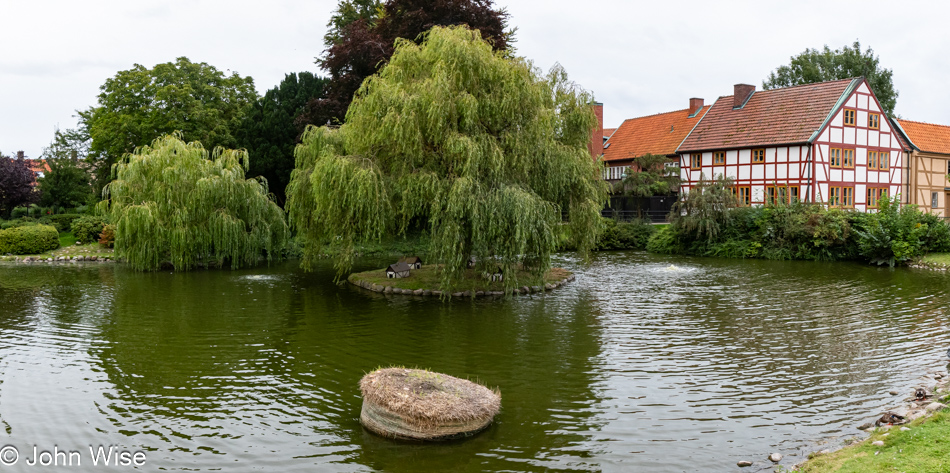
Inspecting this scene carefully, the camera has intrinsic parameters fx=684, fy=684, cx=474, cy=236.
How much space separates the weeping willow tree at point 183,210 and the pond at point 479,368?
11.9ft

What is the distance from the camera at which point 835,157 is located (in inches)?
1409

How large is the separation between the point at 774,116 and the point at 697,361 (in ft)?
98.5

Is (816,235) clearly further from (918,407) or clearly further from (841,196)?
(918,407)

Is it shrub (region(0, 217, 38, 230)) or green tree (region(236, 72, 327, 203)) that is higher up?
green tree (region(236, 72, 327, 203))

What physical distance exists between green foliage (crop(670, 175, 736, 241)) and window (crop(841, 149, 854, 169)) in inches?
Result: 344

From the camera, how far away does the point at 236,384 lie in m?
10.1

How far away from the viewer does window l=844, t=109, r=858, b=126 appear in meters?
35.8

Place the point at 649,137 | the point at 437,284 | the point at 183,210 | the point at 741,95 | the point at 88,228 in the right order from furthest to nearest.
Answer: the point at 649,137
the point at 741,95
the point at 88,228
the point at 183,210
the point at 437,284

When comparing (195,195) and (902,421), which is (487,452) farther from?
(195,195)

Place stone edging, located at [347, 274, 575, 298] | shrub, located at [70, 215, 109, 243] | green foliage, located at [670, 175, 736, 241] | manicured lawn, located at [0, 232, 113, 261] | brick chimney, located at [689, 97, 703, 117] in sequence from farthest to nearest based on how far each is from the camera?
brick chimney, located at [689, 97, 703, 117], shrub, located at [70, 215, 109, 243], green foliage, located at [670, 175, 736, 241], manicured lawn, located at [0, 232, 113, 261], stone edging, located at [347, 274, 575, 298]

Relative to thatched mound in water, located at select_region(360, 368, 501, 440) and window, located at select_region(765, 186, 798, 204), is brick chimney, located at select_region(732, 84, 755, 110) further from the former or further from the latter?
thatched mound in water, located at select_region(360, 368, 501, 440)

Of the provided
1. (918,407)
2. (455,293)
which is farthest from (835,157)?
(918,407)

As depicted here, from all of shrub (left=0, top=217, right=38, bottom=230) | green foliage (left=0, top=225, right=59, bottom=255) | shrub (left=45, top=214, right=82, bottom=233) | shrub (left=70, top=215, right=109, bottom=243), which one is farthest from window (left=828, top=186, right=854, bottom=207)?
shrub (left=0, top=217, right=38, bottom=230)

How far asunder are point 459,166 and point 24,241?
2380 cm
